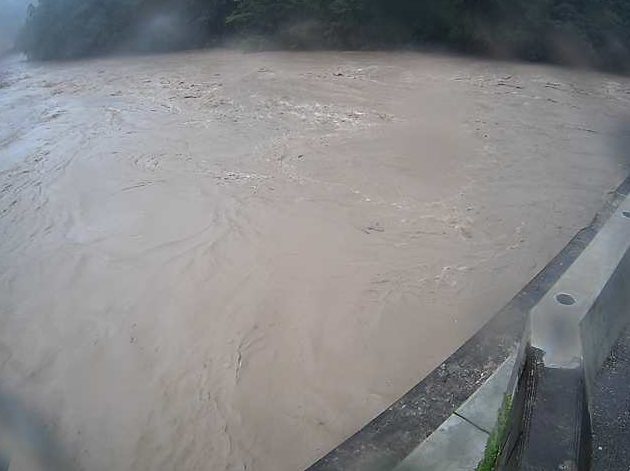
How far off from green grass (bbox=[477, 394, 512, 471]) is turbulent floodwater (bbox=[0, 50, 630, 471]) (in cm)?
150

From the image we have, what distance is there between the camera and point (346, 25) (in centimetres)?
1638

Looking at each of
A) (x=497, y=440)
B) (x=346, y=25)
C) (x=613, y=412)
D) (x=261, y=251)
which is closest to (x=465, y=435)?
(x=497, y=440)

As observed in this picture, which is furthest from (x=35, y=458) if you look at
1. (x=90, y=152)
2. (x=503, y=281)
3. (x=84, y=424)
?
(x=90, y=152)

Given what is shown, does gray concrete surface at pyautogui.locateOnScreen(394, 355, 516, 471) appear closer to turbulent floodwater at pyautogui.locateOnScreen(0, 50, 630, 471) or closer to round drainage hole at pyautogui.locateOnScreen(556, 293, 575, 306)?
round drainage hole at pyautogui.locateOnScreen(556, 293, 575, 306)

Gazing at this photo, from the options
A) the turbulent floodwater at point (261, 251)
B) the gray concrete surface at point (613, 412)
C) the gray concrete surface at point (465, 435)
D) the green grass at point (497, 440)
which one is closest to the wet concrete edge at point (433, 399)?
the gray concrete surface at point (465, 435)

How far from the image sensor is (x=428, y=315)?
5000 mm

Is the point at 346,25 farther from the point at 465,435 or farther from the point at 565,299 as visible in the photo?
the point at 465,435

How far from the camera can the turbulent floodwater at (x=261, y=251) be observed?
425 centimetres

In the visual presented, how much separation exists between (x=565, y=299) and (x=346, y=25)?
14.9 meters

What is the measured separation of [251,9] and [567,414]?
17402 millimetres

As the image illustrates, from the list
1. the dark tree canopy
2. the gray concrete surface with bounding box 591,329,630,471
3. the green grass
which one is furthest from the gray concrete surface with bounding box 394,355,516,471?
the dark tree canopy

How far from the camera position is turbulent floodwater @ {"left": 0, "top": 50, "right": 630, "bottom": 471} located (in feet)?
13.9

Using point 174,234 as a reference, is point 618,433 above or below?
above

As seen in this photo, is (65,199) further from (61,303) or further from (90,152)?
(61,303)
